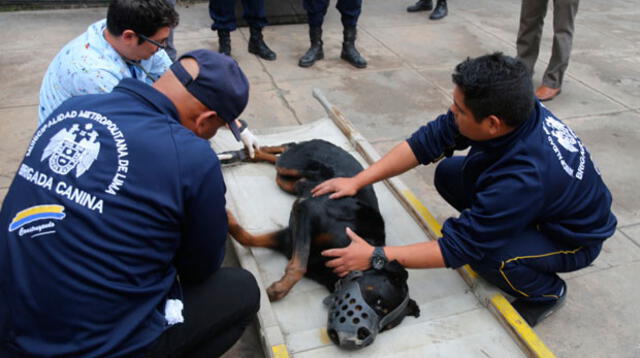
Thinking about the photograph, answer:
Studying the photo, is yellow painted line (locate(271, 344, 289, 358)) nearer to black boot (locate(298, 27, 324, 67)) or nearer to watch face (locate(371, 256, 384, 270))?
watch face (locate(371, 256, 384, 270))

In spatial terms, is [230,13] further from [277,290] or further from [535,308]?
[535,308]

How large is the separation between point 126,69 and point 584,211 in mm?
2284

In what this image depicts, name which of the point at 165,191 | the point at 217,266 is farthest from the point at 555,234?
the point at 165,191

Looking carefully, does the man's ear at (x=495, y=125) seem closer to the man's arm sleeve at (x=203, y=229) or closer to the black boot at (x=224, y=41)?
the man's arm sleeve at (x=203, y=229)

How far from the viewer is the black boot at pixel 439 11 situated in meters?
7.21

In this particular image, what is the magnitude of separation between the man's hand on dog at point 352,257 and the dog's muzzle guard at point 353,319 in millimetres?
43

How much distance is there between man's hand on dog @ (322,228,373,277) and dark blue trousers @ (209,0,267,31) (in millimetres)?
3856

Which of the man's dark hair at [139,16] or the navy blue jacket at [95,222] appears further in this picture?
the man's dark hair at [139,16]

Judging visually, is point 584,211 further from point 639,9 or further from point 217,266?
point 639,9

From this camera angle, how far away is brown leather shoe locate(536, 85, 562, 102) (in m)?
4.94

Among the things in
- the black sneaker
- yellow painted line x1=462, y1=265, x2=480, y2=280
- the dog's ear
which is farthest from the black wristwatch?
the black sneaker

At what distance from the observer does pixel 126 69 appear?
8.36 feet

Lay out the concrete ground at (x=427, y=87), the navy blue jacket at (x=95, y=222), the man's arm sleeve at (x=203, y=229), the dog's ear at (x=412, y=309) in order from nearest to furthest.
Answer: the navy blue jacket at (x=95, y=222) → the man's arm sleeve at (x=203, y=229) → the dog's ear at (x=412, y=309) → the concrete ground at (x=427, y=87)

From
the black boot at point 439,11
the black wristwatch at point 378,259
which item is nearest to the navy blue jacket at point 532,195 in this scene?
the black wristwatch at point 378,259
